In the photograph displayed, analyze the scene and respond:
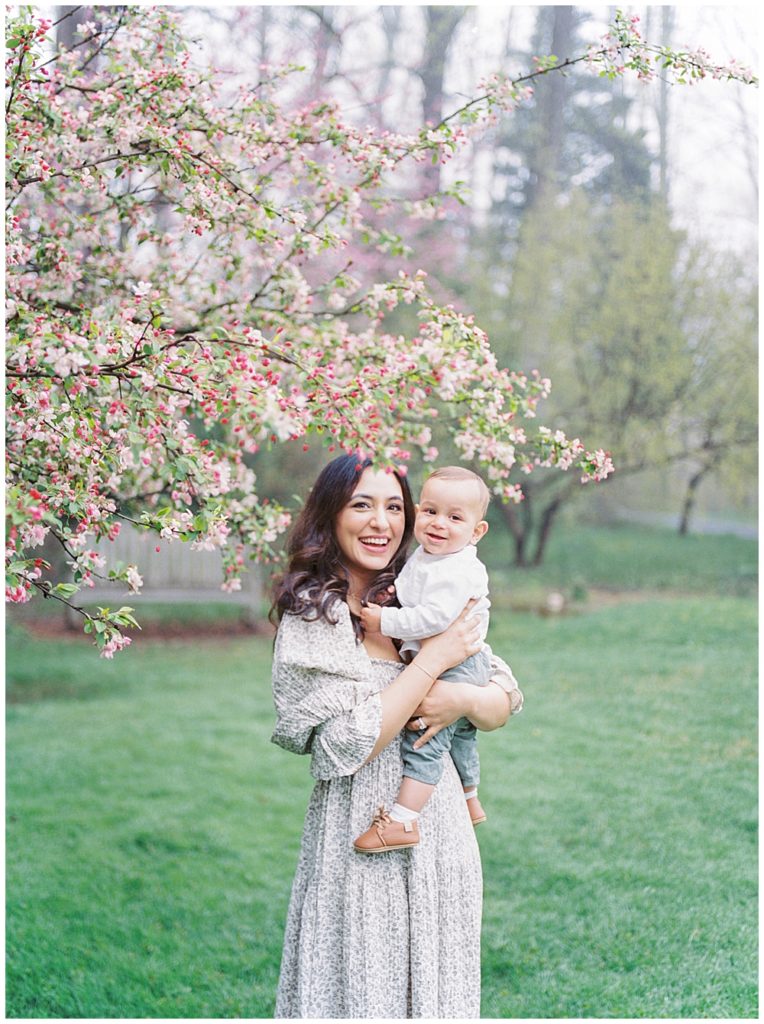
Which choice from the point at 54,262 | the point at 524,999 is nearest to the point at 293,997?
the point at 524,999

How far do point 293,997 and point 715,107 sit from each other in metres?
12.3

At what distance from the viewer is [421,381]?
8.70 feet

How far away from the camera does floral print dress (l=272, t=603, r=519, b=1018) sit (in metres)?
2.15

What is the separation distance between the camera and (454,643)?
2.21 metres

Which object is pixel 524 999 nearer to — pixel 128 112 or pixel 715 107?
pixel 128 112

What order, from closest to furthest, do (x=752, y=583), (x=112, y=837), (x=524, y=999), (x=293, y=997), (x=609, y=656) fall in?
(x=293, y=997)
(x=524, y=999)
(x=112, y=837)
(x=609, y=656)
(x=752, y=583)

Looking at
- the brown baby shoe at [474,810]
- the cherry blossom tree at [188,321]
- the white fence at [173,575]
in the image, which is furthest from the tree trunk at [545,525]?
the brown baby shoe at [474,810]

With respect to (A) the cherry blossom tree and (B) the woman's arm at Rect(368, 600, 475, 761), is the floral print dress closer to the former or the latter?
(B) the woman's arm at Rect(368, 600, 475, 761)

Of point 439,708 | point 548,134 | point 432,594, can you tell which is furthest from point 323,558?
point 548,134

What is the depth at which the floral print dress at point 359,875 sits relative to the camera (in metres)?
2.15

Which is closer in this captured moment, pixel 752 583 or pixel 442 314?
pixel 442 314

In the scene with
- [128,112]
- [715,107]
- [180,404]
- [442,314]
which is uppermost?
[715,107]

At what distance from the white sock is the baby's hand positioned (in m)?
0.39

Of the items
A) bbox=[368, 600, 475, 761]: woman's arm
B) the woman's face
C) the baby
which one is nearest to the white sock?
the baby
